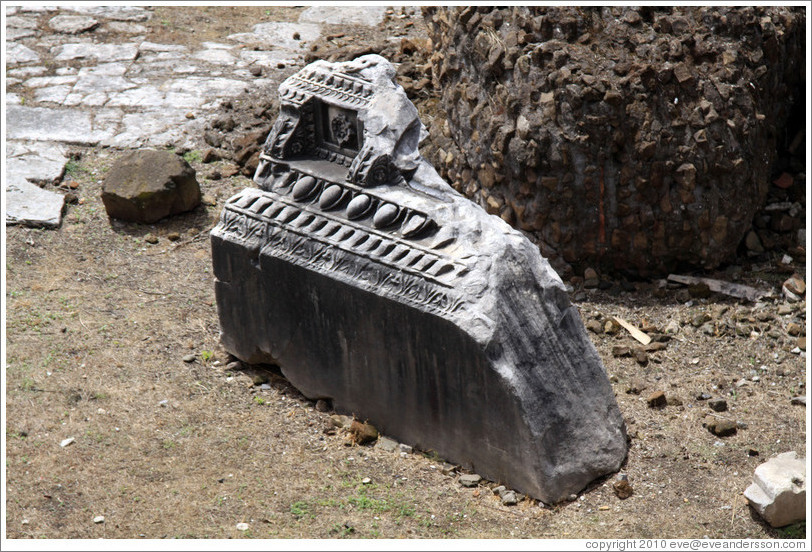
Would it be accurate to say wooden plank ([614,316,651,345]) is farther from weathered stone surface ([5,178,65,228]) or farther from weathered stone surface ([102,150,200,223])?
weathered stone surface ([5,178,65,228])

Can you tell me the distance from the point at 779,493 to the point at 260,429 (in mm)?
2302

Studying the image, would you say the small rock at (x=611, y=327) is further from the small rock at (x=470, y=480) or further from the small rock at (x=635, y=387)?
the small rock at (x=470, y=480)

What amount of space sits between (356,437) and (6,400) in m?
1.74

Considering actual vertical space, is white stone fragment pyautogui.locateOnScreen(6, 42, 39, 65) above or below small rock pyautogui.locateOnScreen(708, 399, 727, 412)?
below

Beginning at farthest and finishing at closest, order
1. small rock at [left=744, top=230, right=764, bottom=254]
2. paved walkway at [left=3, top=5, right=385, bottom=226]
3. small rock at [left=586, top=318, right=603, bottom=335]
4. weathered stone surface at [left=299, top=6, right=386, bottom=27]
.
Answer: weathered stone surface at [left=299, top=6, right=386, bottom=27], paved walkway at [left=3, top=5, right=385, bottom=226], small rock at [left=744, top=230, right=764, bottom=254], small rock at [left=586, top=318, right=603, bottom=335]

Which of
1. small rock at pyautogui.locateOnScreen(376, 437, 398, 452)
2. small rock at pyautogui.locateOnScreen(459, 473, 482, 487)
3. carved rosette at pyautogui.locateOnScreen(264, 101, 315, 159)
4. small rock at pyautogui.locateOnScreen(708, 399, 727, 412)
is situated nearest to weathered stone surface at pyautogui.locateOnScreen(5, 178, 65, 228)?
carved rosette at pyautogui.locateOnScreen(264, 101, 315, 159)

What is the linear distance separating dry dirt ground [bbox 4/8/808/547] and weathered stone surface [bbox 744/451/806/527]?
0.07 meters

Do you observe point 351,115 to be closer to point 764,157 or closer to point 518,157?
point 518,157

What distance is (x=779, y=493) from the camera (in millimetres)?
4035

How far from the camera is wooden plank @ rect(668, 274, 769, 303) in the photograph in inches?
226

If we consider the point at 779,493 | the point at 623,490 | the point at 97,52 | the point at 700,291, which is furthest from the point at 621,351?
the point at 97,52

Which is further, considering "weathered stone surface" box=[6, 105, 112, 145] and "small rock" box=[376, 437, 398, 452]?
"weathered stone surface" box=[6, 105, 112, 145]

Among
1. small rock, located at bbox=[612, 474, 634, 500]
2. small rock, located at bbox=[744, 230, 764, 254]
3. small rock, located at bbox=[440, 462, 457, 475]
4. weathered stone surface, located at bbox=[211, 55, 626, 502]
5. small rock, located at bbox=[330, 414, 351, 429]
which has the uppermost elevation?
weathered stone surface, located at bbox=[211, 55, 626, 502]

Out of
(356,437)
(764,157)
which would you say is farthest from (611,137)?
(356,437)
